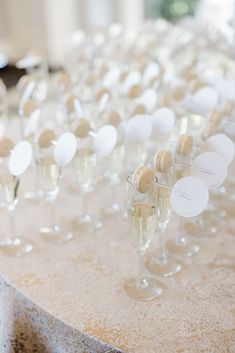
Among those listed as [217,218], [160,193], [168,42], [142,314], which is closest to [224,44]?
[168,42]

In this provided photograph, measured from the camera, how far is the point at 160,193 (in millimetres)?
1284

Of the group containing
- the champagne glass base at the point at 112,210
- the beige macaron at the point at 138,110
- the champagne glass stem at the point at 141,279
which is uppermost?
the beige macaron at the point at 138,110

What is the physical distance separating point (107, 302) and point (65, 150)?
0.44 m

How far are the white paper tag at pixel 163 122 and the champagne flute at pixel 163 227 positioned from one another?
0.36 m

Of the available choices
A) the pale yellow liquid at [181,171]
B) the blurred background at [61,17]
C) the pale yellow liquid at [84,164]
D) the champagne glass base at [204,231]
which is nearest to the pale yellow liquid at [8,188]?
the pale yellow liquid at [84,164]

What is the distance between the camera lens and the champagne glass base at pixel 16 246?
150cm

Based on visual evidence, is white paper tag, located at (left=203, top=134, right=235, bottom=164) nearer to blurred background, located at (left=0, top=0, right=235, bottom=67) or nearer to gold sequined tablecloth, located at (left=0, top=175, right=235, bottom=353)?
gold sequined tablecloth, located at (left=0, top=175, right=235, bottom=353)

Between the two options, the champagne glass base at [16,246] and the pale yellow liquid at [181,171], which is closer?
the pale yellow liquid at [181,171]

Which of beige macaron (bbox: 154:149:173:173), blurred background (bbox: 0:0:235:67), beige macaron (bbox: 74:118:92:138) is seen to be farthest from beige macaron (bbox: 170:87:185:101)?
blurred background (bbox: 0:0:235:67)

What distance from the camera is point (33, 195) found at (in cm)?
183

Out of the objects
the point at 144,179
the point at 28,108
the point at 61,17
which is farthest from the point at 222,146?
the point at 61,17

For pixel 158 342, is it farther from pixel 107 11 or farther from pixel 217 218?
pixel 107 11

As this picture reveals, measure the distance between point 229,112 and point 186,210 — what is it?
2.19 ft

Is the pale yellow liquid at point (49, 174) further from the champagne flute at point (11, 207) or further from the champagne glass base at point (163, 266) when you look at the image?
the champagne glass base at point (163, 266)
